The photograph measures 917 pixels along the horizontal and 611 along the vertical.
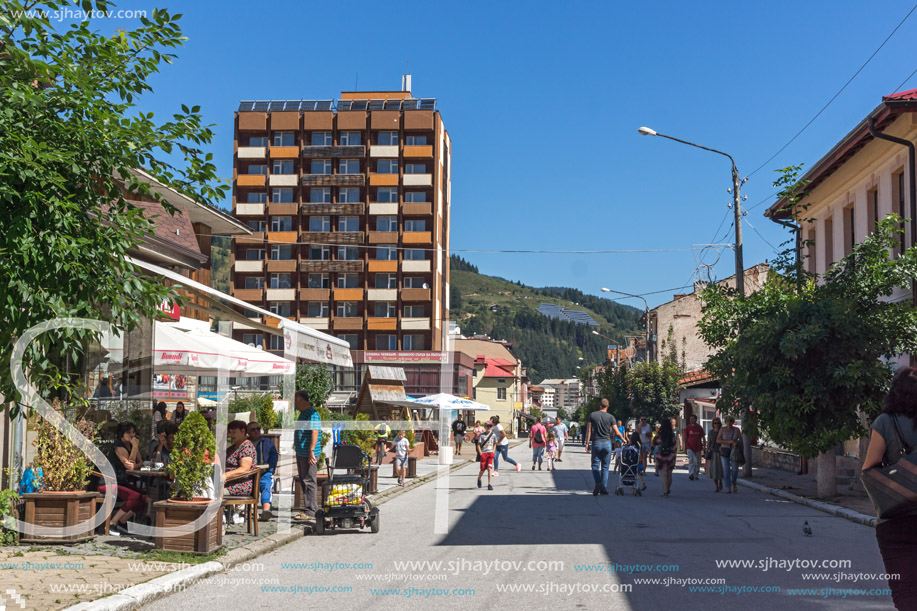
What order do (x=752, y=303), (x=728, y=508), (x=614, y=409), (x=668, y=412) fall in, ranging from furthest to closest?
(x=614, y=409), (x=668, y=412), (x=752, y=303), (x=728, y=508)

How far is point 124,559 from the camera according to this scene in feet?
28.9

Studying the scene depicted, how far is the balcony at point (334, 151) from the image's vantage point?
70.6m

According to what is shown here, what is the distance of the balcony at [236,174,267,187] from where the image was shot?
71.4m

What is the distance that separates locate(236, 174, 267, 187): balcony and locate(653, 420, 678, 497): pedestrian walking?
57057mm

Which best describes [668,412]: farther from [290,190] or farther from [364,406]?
[290,190]

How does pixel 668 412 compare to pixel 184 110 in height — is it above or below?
below

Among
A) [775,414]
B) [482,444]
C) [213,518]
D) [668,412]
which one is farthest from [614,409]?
[213,518]

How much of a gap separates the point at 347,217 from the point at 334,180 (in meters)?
3.11

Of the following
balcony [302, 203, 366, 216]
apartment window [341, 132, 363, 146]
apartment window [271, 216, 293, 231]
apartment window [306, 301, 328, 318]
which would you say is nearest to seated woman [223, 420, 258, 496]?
apartment window [306, 301, 328, 318]

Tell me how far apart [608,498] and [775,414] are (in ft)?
12.4

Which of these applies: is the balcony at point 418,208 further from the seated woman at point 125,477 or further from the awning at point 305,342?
the seated woman at point 125,477

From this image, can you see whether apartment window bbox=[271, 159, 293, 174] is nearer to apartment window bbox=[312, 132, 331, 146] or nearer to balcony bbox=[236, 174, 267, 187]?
balcony bbox=[236, 174, 267, 187]

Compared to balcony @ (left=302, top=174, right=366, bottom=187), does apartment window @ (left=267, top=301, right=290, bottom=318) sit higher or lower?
lower

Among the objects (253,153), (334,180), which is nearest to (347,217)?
(334,180)
